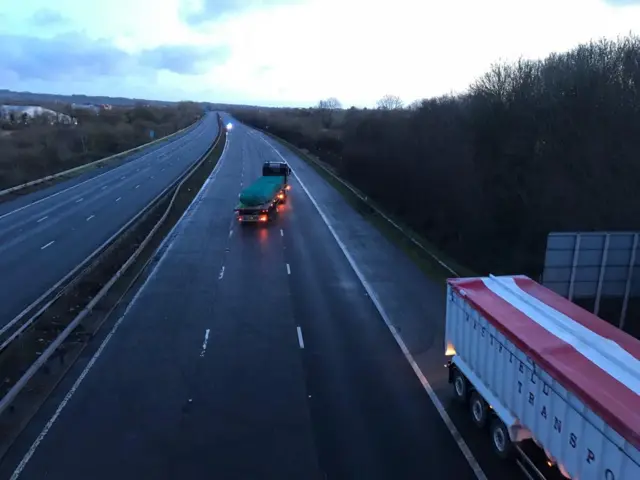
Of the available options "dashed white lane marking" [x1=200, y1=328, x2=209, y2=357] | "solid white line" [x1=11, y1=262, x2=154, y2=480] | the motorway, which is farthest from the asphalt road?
"dashed white lane marking" [x1=200, y1=328, x2=209, y2=357]

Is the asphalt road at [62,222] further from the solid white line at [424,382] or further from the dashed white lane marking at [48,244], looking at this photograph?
the solid white line at [424,382]

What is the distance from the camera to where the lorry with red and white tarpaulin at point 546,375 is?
7836 millimetres

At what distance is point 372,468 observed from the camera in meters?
10.9

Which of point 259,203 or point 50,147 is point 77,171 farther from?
point 259,203

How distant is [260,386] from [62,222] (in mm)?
27378

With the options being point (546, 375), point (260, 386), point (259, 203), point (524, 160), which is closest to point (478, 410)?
point (546, 375)

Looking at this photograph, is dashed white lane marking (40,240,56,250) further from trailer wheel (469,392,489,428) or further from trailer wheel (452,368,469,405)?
trailer wheel (469,392,489,428)

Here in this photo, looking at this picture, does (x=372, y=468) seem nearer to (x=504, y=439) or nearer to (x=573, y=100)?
(x=504, y=439)

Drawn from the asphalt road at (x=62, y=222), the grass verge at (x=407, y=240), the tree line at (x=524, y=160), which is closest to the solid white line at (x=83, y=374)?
the asphalt road at (x=62, y=222)

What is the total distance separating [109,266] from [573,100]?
25448mm

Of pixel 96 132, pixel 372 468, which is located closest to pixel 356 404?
pixel 372 468

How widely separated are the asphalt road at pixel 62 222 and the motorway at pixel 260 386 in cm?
465

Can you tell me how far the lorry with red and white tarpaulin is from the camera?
7.84 metres

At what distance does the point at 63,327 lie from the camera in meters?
Result: 18.0
